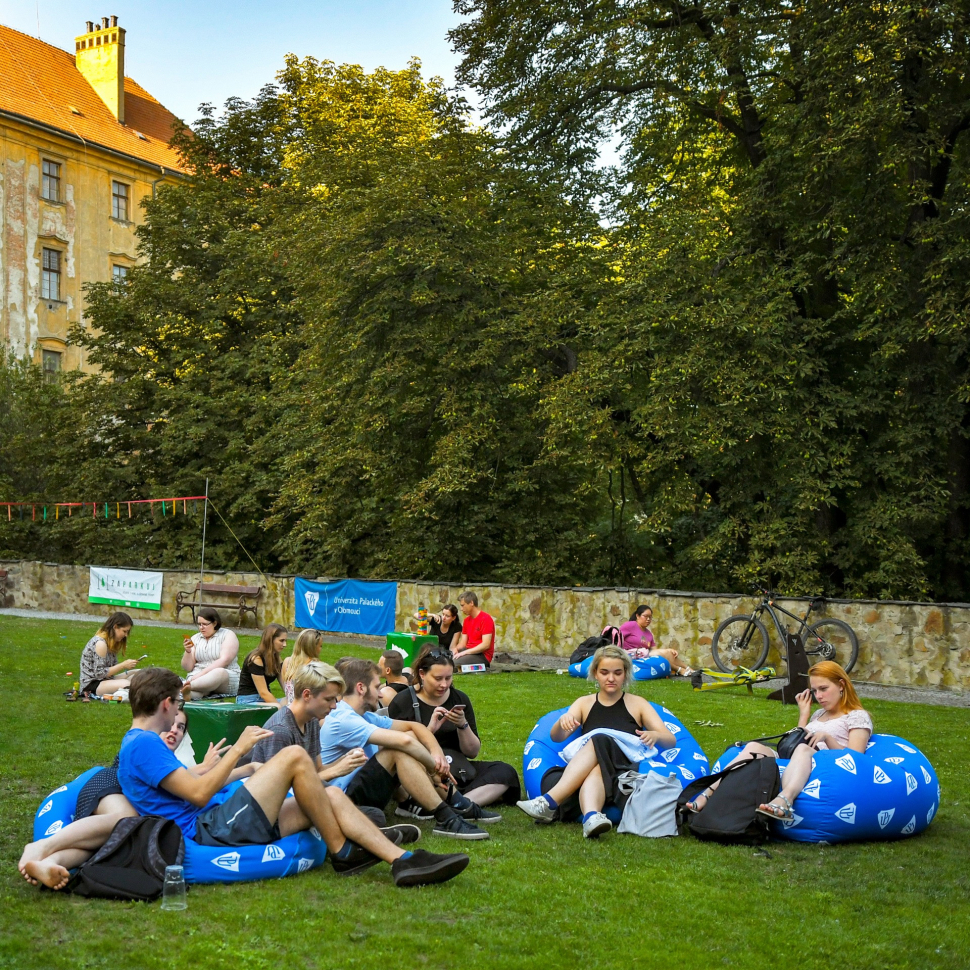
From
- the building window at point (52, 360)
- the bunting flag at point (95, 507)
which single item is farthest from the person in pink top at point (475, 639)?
the building window at point (52, 360)

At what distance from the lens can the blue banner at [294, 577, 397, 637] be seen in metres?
23.9

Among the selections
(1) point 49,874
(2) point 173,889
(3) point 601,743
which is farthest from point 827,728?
(1) point 49,874

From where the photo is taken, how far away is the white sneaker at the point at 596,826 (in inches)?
281

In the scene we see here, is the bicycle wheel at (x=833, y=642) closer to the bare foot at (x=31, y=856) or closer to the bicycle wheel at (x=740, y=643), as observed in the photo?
the bicycle wheel at (x=740, y=643)

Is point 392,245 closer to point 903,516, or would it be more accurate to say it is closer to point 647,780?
point 903,516

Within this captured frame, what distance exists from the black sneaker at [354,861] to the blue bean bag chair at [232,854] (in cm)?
16

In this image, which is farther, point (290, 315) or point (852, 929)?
point (290, 315)

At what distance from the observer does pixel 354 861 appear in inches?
244

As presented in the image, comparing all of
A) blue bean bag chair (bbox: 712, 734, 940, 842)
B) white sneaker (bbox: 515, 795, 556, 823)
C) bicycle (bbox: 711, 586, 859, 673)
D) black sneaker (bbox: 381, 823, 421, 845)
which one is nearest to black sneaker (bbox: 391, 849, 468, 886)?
black sneaker (bbox: 381, 823, 421, 845)

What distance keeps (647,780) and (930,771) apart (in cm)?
203

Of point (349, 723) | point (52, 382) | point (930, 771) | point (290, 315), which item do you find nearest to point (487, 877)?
point (349, 723)

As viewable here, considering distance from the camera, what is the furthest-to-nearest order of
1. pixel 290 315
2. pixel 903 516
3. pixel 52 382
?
pixel 52 382 < pixel 290 315 < pixel 903 516

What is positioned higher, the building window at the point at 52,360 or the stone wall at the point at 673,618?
the building window at the point at 52,360

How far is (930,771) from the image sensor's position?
766cm
